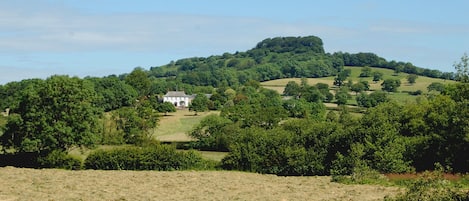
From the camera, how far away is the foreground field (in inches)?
1180

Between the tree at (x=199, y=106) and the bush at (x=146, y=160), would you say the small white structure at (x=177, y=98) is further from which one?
the bush at (x=146, y=160)

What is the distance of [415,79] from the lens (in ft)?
551

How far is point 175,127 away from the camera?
96250 millimetres

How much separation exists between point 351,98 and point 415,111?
91.2 meters

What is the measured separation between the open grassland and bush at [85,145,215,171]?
107ft

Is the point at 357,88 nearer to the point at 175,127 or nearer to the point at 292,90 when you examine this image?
the point at 292,90

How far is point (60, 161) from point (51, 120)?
12.1 ft

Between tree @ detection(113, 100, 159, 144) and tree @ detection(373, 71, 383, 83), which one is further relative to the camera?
tree @ detection(373, 71, 383, 83)

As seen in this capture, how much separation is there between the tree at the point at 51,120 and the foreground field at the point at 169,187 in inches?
228

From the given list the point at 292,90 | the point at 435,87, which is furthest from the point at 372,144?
the point at 292,90

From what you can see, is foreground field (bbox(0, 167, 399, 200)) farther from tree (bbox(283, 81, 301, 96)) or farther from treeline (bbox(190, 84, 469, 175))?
tree (bbox(283, 81, 301, 96))

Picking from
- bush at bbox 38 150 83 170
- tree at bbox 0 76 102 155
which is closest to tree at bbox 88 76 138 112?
tree at bbox 0 76 102 155

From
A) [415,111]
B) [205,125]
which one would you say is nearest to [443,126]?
[415,111]

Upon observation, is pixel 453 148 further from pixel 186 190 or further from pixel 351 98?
pixel 351 98
